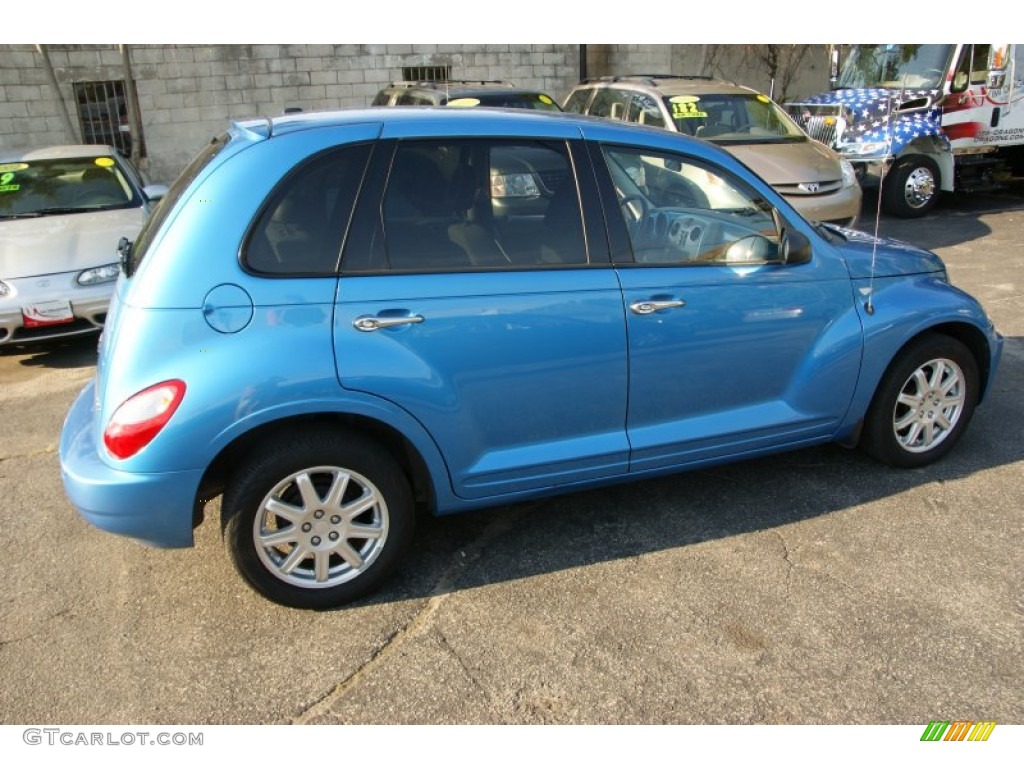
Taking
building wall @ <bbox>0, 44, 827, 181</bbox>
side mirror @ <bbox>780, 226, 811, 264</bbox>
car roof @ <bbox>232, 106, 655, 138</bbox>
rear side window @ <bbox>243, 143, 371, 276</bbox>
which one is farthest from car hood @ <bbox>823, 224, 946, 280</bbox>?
building wall @ <bbox>0, 44, 827, 181</bbox>

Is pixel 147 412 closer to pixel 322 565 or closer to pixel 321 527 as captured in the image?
pixel 321 527

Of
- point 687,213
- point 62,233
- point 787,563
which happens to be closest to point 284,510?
point 787,563

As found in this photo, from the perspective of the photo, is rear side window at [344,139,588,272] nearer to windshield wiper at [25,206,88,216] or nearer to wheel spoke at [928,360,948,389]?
wheel spoke at [928,360,948,389]

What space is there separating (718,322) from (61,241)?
5.25m

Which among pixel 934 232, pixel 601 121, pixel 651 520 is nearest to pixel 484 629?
pixel 651 520

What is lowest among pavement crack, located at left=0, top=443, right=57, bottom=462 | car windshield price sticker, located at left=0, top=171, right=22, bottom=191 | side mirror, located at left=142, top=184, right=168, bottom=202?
pavement crack, located at left=0, top=443, right=57, bottom=462

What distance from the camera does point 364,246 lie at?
295 centimetres

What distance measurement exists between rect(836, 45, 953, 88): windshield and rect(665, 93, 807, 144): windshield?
2.79m

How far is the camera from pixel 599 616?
3.03 metres

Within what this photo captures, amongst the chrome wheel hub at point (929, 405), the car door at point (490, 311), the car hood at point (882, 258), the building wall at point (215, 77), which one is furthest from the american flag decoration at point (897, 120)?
the car door at point (490, 311)

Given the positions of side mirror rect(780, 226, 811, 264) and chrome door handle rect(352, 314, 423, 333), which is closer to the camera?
chrome door handle rect(352, 314, 423, 333)

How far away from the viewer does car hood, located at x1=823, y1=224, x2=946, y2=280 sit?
12.2 ft

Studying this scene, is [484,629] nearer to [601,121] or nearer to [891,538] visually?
[891,538]

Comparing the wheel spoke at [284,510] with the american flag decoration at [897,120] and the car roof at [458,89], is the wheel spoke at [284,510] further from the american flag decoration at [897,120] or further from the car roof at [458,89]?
the american flag decoration at [897,120]
